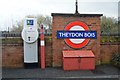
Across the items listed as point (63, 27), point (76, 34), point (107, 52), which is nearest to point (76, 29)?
point (76, 34)

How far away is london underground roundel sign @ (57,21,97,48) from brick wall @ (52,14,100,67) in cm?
19

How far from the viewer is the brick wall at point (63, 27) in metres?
10.8

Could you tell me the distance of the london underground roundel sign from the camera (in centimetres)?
1073

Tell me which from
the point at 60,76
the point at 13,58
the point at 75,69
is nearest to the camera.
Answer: the point at 60,76

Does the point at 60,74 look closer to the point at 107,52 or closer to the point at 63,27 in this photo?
the point at 63,27

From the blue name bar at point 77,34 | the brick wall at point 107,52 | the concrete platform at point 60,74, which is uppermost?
the blue name bar at point 77,34

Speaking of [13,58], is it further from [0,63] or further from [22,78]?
[22,78]

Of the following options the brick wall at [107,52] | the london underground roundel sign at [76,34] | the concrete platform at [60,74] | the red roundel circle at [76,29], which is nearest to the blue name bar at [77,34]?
the london underground roundel sign at [76,34]

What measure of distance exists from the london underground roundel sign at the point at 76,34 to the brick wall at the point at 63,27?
0.63ft

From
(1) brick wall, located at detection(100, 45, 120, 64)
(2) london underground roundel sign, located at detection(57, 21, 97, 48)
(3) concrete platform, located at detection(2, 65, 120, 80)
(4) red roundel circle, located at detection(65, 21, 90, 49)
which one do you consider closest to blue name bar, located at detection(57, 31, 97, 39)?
(2) london underground roundel sign, located at detection(57, 21, 97, 48)

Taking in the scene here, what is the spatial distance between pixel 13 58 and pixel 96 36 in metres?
4.35

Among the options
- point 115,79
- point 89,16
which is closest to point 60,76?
point 115,79

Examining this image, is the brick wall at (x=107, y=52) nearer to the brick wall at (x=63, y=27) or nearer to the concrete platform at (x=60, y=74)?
the brick wall at (x=63, y=27)

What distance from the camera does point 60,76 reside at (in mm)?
8734
